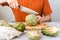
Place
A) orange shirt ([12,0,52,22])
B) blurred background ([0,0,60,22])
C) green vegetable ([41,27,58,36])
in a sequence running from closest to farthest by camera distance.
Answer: green vegetable ([41,27,58,36]), orange shirt ([12,0,52,22]), blurred background ([0,0,60,22])

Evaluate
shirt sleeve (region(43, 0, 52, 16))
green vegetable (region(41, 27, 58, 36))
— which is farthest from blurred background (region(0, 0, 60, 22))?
green vegetable (region(41, 27, 58, 36))

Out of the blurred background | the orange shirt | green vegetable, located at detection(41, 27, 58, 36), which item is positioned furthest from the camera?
the blurred background

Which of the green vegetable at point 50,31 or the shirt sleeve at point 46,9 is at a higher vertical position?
the shirt sleeve at point 46,9

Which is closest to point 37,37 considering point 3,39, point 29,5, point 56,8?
point 3,39

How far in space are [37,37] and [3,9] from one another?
57.7 inches

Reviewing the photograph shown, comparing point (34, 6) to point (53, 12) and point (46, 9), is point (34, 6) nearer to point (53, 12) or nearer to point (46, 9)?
point (46, 9)

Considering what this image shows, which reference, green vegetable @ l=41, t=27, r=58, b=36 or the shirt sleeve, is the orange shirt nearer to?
the shirt sleeve

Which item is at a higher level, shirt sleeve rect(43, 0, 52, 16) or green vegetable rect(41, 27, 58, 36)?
shirt sleeve rect(43, 0, 52, 16)

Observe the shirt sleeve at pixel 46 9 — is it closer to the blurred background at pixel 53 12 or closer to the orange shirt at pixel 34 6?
the orange shirt at pixel 34 6

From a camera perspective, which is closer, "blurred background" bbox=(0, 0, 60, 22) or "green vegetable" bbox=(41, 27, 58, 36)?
"green vegetable" bbox=(41, 27, 58, 36)

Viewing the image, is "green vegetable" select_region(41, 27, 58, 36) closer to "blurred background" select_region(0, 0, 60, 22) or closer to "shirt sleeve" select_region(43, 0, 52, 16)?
"shirt sleeve" select_region(43, 0, 52, 16)

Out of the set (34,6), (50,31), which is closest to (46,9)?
(34,6)

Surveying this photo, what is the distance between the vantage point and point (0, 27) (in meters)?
0.96

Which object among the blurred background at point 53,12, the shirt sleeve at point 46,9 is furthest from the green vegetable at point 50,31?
the blurred background at point 53,12
